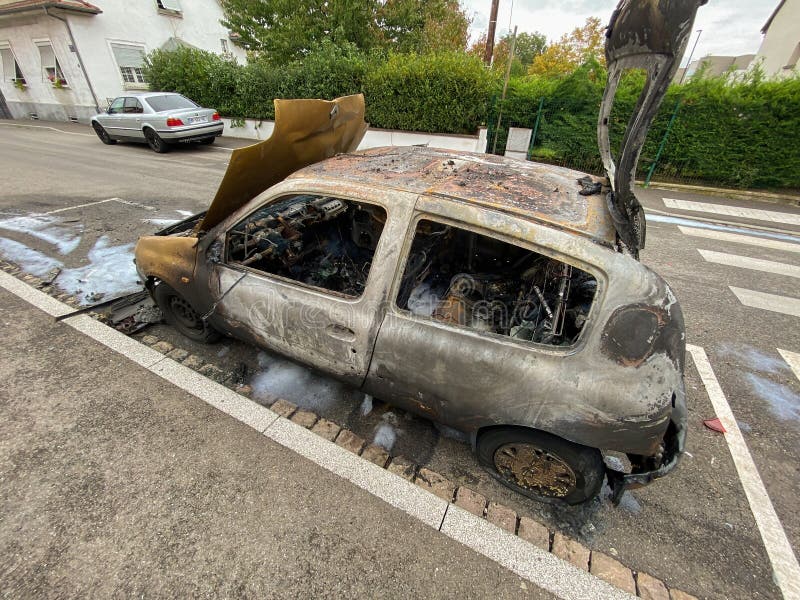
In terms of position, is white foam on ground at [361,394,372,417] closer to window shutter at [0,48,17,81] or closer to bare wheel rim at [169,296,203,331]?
bare wheel rim at [169,296,203,331]

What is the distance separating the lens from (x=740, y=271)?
5156 millimetres

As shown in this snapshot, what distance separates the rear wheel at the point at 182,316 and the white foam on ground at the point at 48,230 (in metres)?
A: 2.90

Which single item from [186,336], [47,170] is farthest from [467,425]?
[47,170]

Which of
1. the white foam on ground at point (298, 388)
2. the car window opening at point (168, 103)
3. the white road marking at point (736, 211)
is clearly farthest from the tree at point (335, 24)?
the white foam on ground at point (298, 388)

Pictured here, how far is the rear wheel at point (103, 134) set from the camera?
41.0 ft

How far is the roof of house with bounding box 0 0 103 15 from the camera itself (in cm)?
1493

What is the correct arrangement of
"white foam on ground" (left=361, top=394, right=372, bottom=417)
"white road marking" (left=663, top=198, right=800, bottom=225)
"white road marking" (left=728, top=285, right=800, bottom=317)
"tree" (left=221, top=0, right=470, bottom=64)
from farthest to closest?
"tree" (left=221, top=0, right=470, bottom=64) → "white road marking" (left=663, top=198, right=800, bottom=225) → "white road marking" (left=728, top=285, right=800, bottom=317) → "white foam on ground" (left=361, top=394, right=372, bottom=417)

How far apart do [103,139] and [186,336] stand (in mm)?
14205

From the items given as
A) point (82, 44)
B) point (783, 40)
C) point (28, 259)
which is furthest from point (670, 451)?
point (783, 40)

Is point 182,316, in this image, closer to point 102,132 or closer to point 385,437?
point 385,437

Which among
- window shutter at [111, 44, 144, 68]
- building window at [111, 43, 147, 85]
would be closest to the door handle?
building window at [111, 43, 147, 85]

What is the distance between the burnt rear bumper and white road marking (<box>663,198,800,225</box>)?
8152 mm

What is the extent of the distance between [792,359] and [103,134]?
59.8 ft

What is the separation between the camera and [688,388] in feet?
10.1
